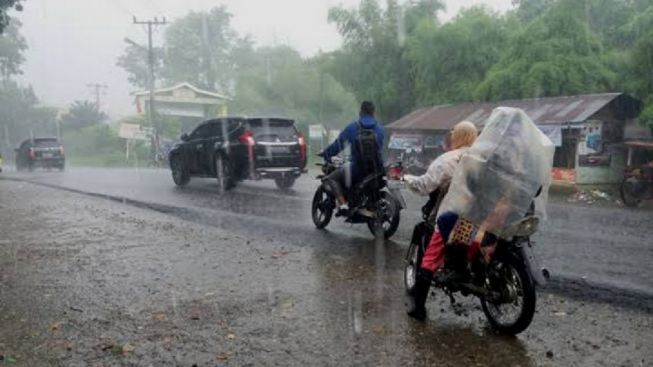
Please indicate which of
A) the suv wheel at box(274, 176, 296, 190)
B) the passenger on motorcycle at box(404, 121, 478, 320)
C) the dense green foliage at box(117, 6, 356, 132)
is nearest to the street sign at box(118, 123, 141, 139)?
the dense green foliage at box(117, 6, 356, 132)

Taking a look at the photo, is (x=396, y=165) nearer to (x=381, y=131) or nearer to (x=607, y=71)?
(x=381, y=131)

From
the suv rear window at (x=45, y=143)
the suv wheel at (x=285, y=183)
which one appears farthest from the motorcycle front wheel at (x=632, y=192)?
the suv rear window at (x=45, y=143)

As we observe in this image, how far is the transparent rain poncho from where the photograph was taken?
14.0 ft

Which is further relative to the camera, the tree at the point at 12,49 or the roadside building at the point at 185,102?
the tree at the point at 12,49

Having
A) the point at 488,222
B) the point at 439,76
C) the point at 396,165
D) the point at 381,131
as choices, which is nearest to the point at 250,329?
the point at 488,222

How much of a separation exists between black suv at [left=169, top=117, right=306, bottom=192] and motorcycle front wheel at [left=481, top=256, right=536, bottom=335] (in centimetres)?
1033

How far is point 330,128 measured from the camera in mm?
40938

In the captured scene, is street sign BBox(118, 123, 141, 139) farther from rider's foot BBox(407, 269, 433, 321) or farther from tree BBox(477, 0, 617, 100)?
rider's foot BBox(407, 269, 433, 321)

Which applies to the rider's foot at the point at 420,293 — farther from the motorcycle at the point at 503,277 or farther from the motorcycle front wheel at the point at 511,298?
the motorcycle front wheel at the point at 511,298

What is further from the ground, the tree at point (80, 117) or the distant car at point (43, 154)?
the tree at point (80, 117)

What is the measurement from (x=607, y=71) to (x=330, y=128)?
2102 cm

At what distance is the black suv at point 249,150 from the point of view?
47.6 feet

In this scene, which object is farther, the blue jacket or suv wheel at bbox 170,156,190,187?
suv wheel at bbox 170,156,190,187

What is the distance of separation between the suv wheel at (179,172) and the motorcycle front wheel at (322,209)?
27.4ft
